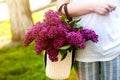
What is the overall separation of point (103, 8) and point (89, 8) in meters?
0.08

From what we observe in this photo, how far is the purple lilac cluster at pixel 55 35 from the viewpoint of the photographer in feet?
5.23

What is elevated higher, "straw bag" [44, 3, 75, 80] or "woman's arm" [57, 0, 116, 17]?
"woman's arm" [57, 0, 116, 17]

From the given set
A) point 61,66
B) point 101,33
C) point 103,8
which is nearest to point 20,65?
point 61,66

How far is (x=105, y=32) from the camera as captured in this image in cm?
168

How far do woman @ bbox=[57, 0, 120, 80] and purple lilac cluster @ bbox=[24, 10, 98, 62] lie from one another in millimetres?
71

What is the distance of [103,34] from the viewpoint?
Answer: 1687 mm

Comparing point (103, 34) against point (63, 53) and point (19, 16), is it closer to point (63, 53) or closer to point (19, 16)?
point (63, 53)

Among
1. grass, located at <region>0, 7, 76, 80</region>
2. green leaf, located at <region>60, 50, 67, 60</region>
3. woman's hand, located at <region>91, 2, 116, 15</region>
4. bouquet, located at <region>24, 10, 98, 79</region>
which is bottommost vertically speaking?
grass, located at <region>0, 7, 76, 80</region>

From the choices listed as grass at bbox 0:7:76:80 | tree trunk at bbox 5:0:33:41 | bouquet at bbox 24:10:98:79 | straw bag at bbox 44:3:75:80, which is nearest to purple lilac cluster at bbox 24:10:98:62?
bouquet at bbox 24:10:98:79

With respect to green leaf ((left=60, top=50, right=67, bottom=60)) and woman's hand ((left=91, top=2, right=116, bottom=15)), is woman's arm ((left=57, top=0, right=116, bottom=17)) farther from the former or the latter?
green leaf ((left=60, top=50, right=67, bottom=60))

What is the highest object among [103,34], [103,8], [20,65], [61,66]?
[103,8]

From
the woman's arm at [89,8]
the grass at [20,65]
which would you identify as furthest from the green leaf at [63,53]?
the grass at [20,65]

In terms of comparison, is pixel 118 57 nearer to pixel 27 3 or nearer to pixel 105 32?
pixel 105 32

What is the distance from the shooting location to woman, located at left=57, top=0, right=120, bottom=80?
1.65 meters
